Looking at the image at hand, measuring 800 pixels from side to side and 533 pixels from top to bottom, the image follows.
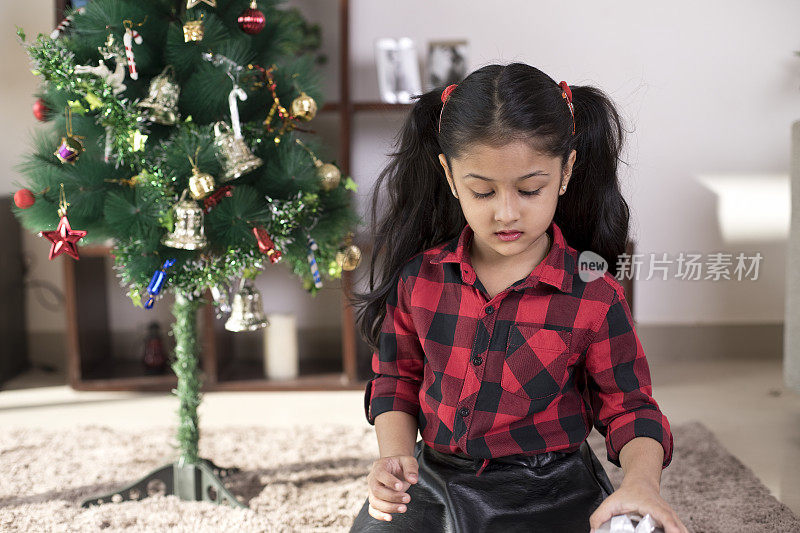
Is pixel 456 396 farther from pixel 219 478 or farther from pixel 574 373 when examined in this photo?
pixel 219 478

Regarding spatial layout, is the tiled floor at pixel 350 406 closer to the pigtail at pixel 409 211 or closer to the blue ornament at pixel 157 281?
the blue ornament at pixel 157 281

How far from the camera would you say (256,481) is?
170cm

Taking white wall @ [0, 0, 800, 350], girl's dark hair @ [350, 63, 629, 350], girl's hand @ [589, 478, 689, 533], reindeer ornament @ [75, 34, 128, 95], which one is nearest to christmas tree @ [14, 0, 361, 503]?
reindeer ornament @ [75, 34, 128, 95]

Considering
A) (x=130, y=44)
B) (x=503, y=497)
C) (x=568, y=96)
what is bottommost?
(x=503, y=497)

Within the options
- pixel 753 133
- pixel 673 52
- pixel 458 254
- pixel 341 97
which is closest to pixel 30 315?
pixel 341 97

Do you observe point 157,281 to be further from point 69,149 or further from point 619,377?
point 619,377

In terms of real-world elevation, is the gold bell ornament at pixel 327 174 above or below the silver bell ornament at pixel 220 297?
above

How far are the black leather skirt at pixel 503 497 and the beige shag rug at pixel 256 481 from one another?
475 mm

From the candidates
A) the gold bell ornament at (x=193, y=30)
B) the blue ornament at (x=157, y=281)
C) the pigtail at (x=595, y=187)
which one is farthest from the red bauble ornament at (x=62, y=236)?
the pigtail at (x=595, y=187)

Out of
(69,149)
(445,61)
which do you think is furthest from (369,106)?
(69,149)

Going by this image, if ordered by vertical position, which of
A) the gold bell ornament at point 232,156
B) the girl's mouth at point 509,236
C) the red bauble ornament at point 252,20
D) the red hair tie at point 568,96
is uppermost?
the red bauble ornament at point 252,20

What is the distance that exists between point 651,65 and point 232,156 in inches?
63.3

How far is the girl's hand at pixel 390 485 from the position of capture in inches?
37.3

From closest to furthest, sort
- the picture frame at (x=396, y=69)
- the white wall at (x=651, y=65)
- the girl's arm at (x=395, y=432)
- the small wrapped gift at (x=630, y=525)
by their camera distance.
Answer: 1. the small wrapped gift at (x=630, y=525)
2. the girl's arm at (x=395, y=432)
3. the picture frame at (x=396, y=69)
4. the white wall at (x=651, y=65)
